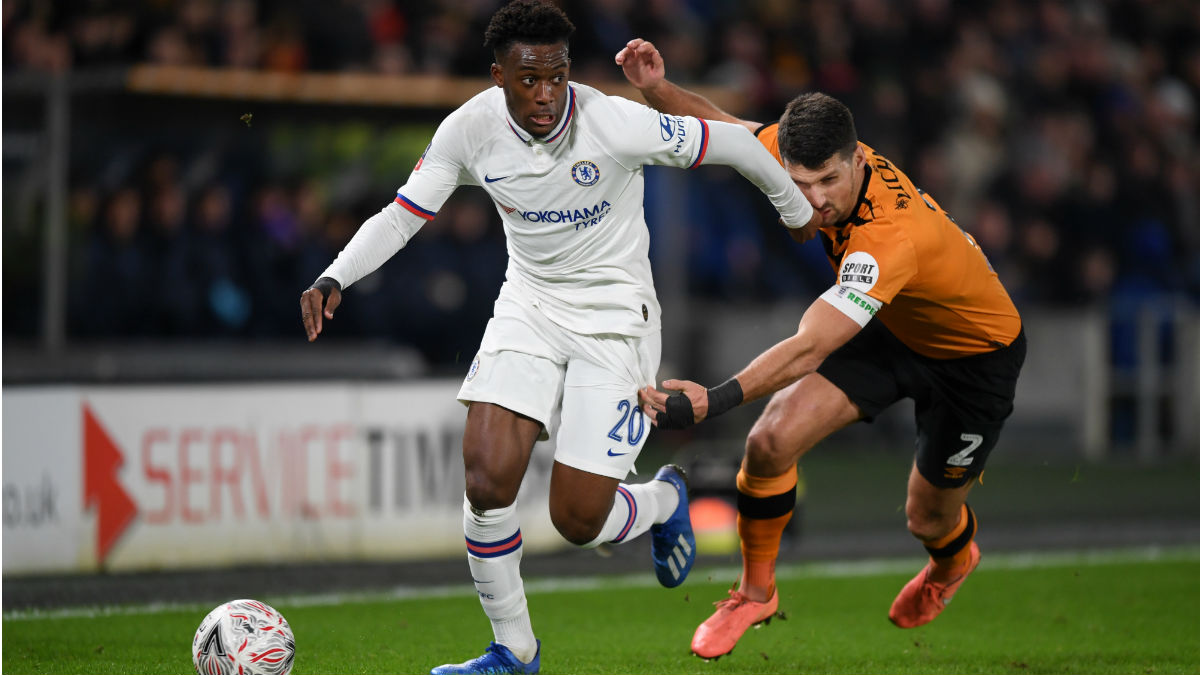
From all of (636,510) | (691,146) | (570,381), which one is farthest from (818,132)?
(636,510)

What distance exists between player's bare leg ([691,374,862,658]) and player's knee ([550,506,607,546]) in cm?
76

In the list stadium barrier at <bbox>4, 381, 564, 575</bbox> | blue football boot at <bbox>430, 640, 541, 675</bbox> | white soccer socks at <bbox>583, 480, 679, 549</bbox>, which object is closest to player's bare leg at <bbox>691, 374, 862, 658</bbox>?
white soccer socks at <bbox>583, 480, 679, 549</bbox>

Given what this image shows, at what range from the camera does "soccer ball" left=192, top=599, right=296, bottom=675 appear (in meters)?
4.84

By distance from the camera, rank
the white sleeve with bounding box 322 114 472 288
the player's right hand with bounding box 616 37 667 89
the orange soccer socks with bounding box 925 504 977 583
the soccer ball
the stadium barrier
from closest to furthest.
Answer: the soccer ball
the white sleeve with bounding box 322 114 472 288
the player's right hand with bounding box 616 37 667 89
the orange soccer socks with bounding box 925 504 977 583
the stadium barrier

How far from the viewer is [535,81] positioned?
16.5 ft

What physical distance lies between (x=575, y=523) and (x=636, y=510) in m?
0.42

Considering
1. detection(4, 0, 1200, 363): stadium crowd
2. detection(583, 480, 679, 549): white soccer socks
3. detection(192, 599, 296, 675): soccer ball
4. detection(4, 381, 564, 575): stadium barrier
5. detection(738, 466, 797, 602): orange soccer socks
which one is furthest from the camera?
detection(4, 0, 1200, 363): stadium crowd

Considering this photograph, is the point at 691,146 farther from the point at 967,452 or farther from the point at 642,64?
the point at 967,452

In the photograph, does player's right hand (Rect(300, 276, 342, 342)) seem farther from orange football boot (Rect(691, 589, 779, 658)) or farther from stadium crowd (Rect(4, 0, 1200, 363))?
stadium crowd (Rect(4, 0, 1200, 363))

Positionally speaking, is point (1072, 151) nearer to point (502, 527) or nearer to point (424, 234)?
point (424, 234)

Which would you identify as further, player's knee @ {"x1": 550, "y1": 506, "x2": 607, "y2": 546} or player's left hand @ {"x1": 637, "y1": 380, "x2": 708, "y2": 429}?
player's knee @ {"x1": 550, "y1": 506, "x2": 607, "y2": 546}

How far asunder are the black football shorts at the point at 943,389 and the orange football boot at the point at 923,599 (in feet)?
1.83

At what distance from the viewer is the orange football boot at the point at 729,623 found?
5867 mm

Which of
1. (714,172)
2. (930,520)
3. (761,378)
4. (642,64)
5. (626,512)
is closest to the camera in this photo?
(761,378)
